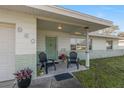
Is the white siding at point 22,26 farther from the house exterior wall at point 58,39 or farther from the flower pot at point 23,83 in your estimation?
the house exterior wall at point 58,39

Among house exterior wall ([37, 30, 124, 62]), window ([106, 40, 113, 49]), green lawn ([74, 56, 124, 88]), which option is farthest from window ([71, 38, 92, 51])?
window ([106, 40, 113, 49])

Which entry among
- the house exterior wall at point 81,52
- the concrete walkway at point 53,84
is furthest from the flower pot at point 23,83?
the house exterior wall at point 81,52

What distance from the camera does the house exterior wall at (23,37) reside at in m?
4.59

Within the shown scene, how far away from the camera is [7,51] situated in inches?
189

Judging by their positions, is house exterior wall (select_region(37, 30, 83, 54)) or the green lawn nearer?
the green lawn

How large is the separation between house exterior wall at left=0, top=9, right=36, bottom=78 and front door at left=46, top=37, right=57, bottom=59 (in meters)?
4.72

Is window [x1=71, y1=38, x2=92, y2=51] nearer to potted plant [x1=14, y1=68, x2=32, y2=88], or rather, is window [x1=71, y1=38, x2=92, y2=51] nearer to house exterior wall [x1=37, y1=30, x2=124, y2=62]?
house exterior wall [x1=37, y1=30, x2=124, y2=62]

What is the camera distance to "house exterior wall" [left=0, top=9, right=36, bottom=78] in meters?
4.59

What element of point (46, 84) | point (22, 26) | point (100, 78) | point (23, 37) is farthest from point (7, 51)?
point (100, 78)

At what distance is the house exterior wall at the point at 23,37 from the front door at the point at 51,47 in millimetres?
4720

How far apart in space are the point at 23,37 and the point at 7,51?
83 cm
